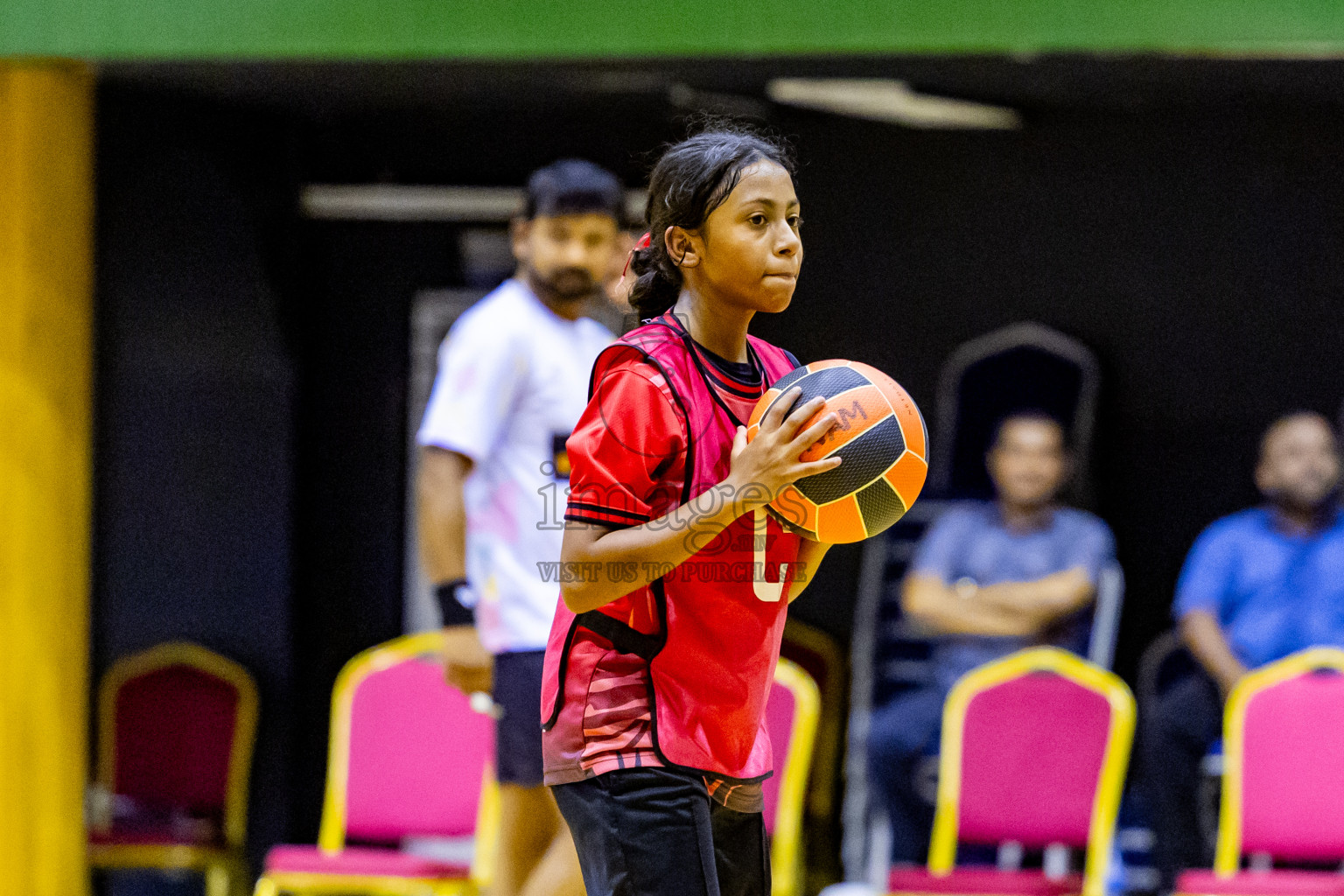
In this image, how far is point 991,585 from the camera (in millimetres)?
5855

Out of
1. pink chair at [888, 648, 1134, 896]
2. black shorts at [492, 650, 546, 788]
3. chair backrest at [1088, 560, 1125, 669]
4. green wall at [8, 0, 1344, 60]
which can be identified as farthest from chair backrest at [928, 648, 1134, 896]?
green wall at [8, 0, 1344, 60]

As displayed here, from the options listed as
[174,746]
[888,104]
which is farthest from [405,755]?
[888,104]

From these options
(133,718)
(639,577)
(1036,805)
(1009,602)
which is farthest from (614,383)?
(133,718)

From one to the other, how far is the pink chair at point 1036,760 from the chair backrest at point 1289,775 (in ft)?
1.14

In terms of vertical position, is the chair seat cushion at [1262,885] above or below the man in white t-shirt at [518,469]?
below

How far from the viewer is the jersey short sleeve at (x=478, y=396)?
3.77 m

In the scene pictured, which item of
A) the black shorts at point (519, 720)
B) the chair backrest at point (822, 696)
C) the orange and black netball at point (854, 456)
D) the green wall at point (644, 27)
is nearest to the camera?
the orange and black netball at point (854, 456)

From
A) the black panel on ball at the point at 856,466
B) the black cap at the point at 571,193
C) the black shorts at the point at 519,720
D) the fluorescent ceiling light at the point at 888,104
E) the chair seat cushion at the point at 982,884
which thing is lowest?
the chair seat cushion at the point at 982,884

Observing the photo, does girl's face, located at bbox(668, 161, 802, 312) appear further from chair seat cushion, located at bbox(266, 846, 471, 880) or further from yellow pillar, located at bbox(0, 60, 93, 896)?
yellow pillar, located at bbox(0, 60, 93, 896)

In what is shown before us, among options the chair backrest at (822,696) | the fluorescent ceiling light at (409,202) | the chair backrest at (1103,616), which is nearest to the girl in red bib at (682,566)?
the chair backrest at (1103,616)

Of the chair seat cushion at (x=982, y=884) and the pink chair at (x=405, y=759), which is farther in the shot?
the pink chair at (x=405, y=759)

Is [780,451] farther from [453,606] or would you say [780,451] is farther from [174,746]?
[174,746]

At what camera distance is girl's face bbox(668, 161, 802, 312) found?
243 centimetres

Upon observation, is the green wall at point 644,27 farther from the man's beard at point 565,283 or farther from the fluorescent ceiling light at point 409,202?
the fluorescent ceiling light at point 409,202
